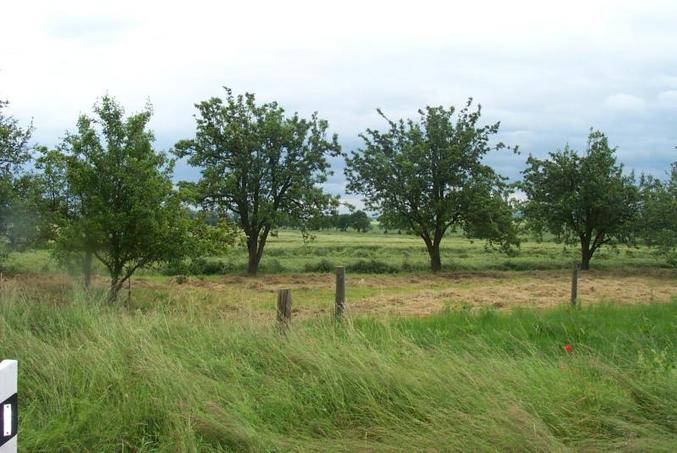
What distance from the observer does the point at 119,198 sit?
14.2m

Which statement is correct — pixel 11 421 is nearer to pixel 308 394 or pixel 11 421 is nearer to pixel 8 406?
pixel 8 406

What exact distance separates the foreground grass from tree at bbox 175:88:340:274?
23222 millimetres

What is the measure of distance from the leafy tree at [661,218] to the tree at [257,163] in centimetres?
1730

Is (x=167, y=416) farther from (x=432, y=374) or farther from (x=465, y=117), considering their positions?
(x=465, y=117)

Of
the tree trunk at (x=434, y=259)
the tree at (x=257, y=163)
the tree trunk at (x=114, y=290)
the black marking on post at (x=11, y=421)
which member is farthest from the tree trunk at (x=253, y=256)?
the black marking on post at (x=11, y=421)

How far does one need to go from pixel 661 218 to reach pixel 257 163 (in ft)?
70.7

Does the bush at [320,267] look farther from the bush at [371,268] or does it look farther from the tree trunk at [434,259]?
the tree trunk at [434,259]

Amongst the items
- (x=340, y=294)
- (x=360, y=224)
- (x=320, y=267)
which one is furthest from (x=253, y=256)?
(x=360, y=224)

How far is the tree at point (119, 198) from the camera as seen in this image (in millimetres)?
13844

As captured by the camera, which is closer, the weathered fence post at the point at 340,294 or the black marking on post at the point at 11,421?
the black marking on post at the point at 11,421

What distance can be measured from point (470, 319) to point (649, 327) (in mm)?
2808

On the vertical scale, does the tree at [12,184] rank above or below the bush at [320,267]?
above

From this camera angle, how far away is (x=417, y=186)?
109 feet

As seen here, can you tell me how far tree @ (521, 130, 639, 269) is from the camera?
111 feet
